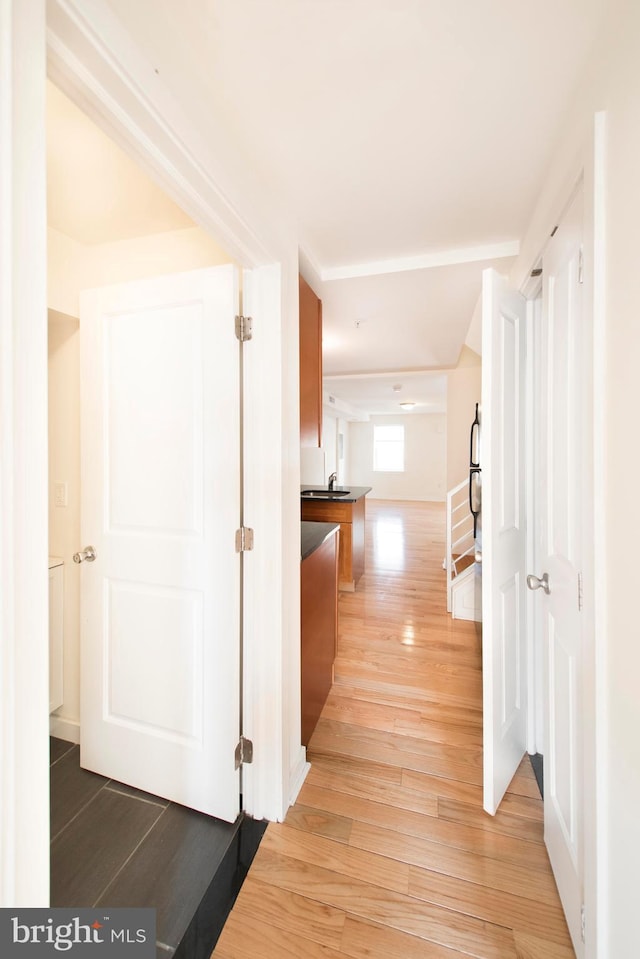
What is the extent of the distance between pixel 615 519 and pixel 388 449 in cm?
992

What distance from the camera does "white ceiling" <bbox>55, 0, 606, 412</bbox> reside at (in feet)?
2.62

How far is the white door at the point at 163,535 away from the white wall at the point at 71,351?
0.23m

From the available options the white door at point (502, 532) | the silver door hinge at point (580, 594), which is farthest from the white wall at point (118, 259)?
the silver door hinge at point (580, 594)

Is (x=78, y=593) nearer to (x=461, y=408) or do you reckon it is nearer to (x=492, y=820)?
(x=492, y=820)

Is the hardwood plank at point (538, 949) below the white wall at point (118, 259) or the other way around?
below

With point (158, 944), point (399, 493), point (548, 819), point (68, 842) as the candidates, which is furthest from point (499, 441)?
point (399, 493)

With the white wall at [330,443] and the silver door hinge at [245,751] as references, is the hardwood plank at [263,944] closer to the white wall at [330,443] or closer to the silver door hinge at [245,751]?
the silver door hinge at [245,751]

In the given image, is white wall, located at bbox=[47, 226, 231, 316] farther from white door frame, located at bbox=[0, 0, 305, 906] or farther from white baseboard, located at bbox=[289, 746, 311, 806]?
white baseboard, located at bbox=[289, 746, 311, 806]

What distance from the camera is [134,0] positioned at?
70 cm

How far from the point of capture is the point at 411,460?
404 inches

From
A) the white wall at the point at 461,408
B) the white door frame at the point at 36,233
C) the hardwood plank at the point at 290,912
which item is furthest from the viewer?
the white wall at the point at 461,408

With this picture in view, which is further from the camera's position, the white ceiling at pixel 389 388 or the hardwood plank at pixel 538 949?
the white ceiling at pixel 389 388

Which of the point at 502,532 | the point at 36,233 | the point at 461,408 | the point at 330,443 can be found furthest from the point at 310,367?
the point at 330,443

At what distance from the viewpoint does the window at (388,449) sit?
410 inches
